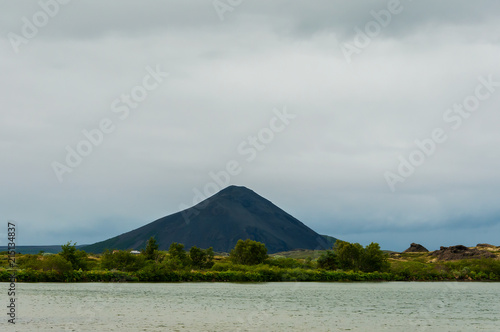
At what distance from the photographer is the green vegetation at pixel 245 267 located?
124m

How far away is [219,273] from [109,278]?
1099 inches

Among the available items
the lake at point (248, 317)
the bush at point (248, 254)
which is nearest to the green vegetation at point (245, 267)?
the bush at point (248, 254)

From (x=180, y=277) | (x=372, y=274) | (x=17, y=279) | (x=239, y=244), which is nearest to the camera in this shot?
(x=17, y=279)

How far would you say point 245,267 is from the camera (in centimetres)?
15000

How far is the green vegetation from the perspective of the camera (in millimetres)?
124419

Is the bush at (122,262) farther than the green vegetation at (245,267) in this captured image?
Yes

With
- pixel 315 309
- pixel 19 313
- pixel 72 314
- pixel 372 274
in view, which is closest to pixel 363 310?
pixel 315 309

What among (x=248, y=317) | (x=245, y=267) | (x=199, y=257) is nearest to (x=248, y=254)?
(x=199, y=257)

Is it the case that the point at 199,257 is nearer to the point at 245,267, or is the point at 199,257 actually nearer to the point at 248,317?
the point at 245,267

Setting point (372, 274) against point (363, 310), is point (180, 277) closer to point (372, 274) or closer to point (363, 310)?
point (372, 274)

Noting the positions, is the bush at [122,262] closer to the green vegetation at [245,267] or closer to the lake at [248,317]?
the green vegetation at [245,267]

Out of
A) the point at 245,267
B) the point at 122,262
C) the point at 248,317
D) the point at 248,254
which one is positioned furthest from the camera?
the point at 248,254

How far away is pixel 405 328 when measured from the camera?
Answer: 153 feet

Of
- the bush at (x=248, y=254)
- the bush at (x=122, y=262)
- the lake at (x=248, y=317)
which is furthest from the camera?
the bush at (x=248, y=254)
